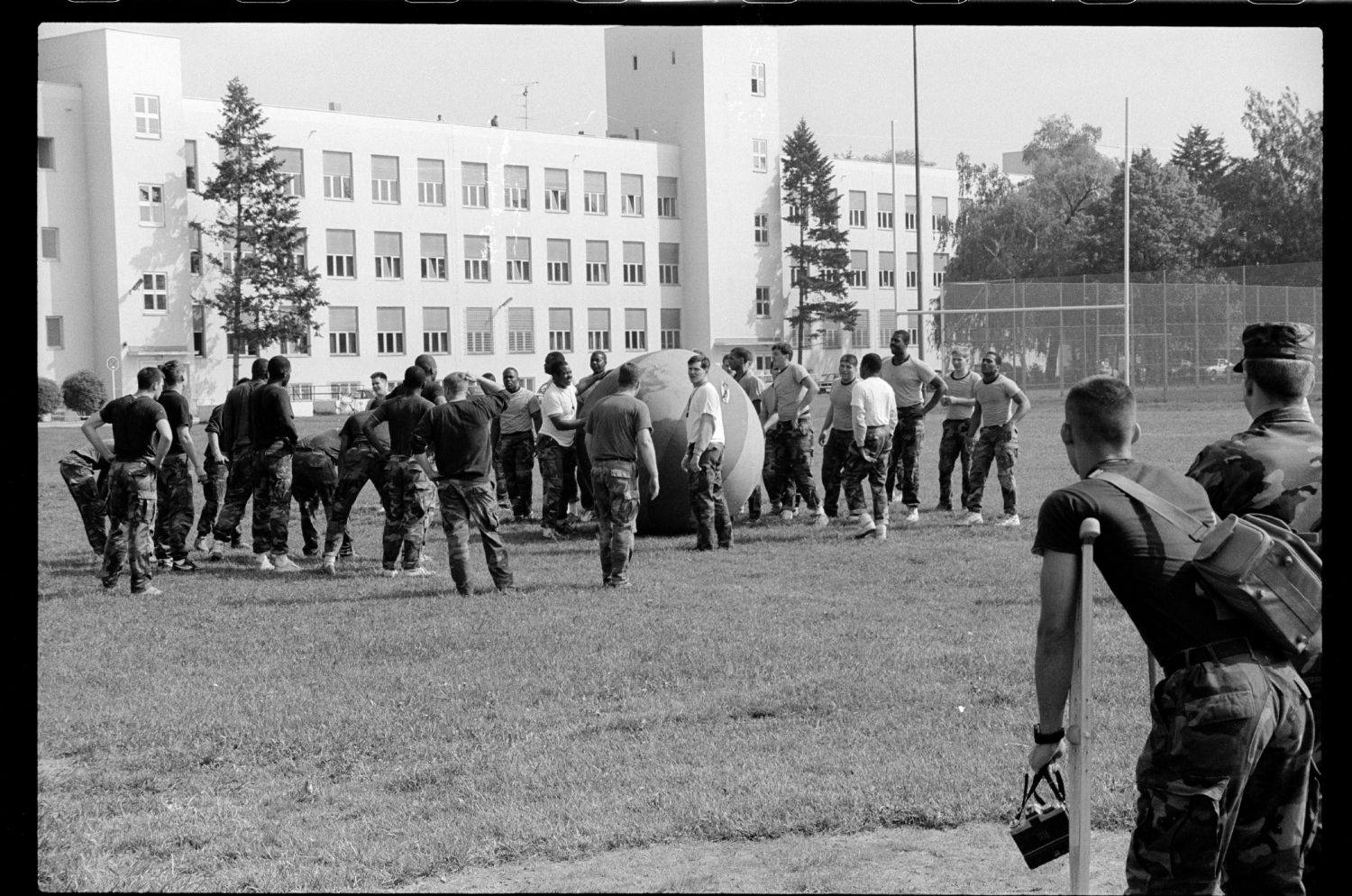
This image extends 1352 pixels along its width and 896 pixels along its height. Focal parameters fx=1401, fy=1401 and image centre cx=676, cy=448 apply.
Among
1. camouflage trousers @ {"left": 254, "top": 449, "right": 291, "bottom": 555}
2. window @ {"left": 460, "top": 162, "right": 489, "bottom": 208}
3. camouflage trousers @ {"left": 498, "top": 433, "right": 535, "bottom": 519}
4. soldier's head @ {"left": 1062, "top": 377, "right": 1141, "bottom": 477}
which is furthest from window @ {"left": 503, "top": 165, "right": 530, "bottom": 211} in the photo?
soldier's head @ {"left": 1062, "top": 377, "right": 1141, "bottom": 477}

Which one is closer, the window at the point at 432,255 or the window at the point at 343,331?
the window at the point at 343,331

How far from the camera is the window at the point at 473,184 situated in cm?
6009

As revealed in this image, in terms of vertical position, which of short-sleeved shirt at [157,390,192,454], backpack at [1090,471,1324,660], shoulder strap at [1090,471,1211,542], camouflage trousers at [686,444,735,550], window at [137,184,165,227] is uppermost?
window at [137,184,165,227]

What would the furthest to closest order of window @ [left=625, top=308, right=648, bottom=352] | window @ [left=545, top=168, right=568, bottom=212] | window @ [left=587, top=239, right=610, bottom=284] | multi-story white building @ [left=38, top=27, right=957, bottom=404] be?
window @ [left=625, top=308, right=648, bottom=352] < window @ [left=587, top=239, right=610, bottom=284] < window @ [left=545, top=168, right=568, bottom=212] < multi-story white building @ [left=38, top=27, right=957, bottom=404]

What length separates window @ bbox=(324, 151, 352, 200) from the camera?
5947cm

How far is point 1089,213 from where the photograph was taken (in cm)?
6444

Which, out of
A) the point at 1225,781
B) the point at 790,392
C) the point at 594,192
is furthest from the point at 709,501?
the point at 594,192

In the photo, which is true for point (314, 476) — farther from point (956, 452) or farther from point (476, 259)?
point (476, 259)

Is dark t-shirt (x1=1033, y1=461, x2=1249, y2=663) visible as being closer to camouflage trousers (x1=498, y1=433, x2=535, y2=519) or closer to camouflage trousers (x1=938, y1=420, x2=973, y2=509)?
camouflage trousers (x1=938, y1=420, x2=973, y2=509)

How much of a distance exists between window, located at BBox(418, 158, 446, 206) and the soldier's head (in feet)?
189

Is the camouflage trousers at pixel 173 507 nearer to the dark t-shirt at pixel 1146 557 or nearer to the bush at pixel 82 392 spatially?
the dark t-shirt at pixel 1146 557

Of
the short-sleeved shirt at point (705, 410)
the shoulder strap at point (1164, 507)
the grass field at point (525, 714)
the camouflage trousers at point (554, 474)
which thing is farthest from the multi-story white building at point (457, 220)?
the shoulder strap at point (1164, 507)

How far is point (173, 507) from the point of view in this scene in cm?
1400

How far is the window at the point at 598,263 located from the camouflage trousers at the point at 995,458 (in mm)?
51398
